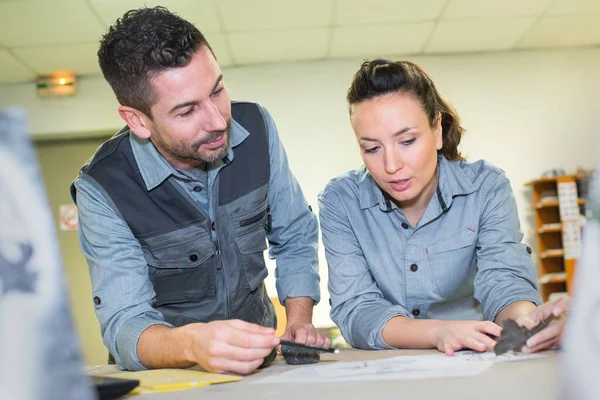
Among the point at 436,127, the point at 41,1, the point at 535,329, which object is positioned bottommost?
the point at 535,329

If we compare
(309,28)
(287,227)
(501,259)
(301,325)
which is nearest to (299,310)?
(301,325)

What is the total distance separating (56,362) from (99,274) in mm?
851

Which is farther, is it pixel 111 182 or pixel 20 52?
pixel 20 52

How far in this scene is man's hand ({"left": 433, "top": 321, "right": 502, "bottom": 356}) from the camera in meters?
1.00

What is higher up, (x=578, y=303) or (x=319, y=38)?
(x=319, y=38)

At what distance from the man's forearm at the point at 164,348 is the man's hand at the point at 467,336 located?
1.43ft

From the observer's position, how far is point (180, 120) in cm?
138

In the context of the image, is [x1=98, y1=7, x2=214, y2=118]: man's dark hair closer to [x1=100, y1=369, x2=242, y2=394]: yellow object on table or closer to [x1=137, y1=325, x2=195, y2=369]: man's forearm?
[x1=137, y1=325, x2=195, y2=369]: man's forearm

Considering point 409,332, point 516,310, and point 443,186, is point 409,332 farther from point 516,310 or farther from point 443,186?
point 443,186

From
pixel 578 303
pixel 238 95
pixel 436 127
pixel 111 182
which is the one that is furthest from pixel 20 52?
pixel 578 303

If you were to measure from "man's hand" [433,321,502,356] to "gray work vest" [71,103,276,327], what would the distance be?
0.58 m

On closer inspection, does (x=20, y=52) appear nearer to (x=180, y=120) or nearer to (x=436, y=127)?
A: (x=180, y=120)

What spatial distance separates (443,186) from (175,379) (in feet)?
2.66

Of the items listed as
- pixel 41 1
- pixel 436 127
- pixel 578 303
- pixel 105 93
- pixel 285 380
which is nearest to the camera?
pixel 578 303
